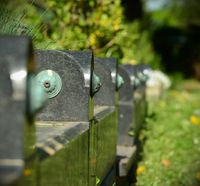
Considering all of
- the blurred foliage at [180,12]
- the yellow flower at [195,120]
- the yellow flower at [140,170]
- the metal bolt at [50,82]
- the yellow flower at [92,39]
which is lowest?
the yellow flower at [140,170]

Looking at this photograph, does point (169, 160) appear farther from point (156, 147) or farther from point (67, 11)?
point (67, 11)

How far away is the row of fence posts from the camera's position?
6.59 ft

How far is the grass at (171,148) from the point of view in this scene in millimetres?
6188

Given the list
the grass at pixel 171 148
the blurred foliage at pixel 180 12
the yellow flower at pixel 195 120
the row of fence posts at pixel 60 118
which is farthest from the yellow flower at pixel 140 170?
the blurred foliage at pixel 180 12

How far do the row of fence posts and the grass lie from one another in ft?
1.21

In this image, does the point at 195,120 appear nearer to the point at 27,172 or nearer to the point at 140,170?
the point at 140,170

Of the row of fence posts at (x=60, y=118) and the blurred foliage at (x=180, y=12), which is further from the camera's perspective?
the blurred foliage at (x=180, y=12)

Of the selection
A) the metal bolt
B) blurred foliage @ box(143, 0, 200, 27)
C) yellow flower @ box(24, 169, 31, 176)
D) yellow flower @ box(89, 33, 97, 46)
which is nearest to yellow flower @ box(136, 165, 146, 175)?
yellow flower @ box(89, 33, 97, 46)

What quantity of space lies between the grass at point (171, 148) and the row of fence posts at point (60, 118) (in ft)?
1.21

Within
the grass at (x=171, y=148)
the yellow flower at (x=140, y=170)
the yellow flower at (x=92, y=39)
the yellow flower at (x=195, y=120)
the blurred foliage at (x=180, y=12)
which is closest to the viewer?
the grass at (x=171, y=148)

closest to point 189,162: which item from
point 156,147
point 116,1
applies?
point 156,147

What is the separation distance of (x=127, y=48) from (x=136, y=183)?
3461 mm

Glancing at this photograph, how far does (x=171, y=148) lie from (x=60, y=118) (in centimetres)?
469

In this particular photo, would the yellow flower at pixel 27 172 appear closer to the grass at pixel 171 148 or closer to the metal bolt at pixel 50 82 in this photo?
the metal bolt at pixel 50 82
